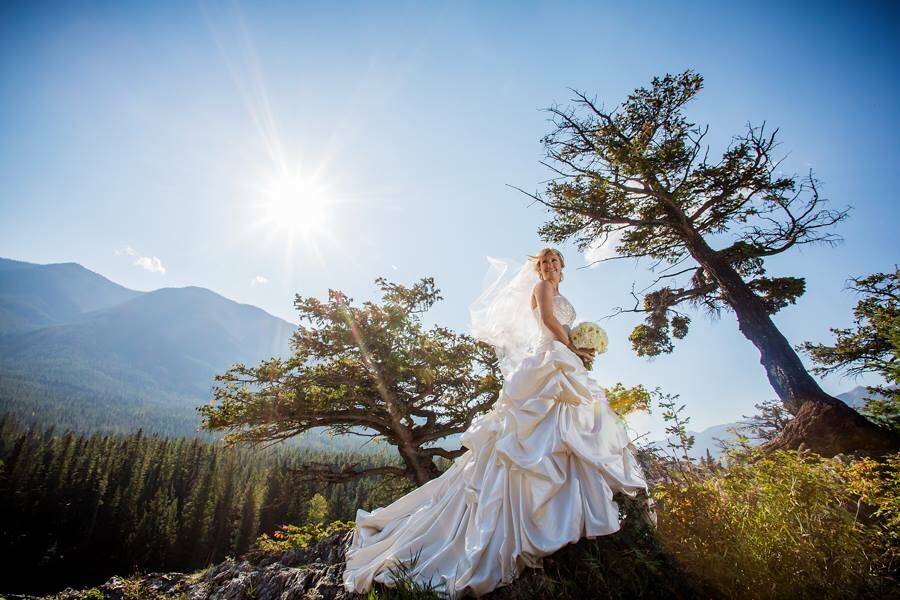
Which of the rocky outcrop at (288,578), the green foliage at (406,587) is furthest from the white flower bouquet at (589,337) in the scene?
the rocky outcrop at (288,578)

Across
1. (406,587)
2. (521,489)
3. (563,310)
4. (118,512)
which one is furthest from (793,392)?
(118,512)

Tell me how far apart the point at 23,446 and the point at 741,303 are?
87790 mm

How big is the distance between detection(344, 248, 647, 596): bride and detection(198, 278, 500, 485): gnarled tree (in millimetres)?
5961

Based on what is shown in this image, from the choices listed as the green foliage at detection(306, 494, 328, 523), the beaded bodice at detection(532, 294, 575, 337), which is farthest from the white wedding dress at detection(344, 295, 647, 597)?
the green foliage at detection(306, 494, 328, 523)

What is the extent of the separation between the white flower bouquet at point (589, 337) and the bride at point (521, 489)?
0.13 m

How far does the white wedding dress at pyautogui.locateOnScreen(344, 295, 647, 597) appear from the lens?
333 cm

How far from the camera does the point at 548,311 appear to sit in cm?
484

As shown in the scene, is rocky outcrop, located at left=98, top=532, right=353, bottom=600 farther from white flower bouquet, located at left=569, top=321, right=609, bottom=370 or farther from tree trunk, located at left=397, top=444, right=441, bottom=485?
tree trunk, located at left=397, top=444, right=441, bottom=485

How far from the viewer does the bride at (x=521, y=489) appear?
3346 millimetres

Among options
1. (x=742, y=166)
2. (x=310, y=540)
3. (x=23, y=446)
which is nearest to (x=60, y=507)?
(x=23, y=446)

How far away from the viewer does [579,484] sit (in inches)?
138

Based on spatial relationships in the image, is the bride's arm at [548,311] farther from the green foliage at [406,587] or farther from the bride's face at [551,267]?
the green foliage at [406,587]

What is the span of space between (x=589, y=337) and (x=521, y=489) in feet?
6.85

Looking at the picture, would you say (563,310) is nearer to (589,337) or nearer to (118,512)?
(589,337)
